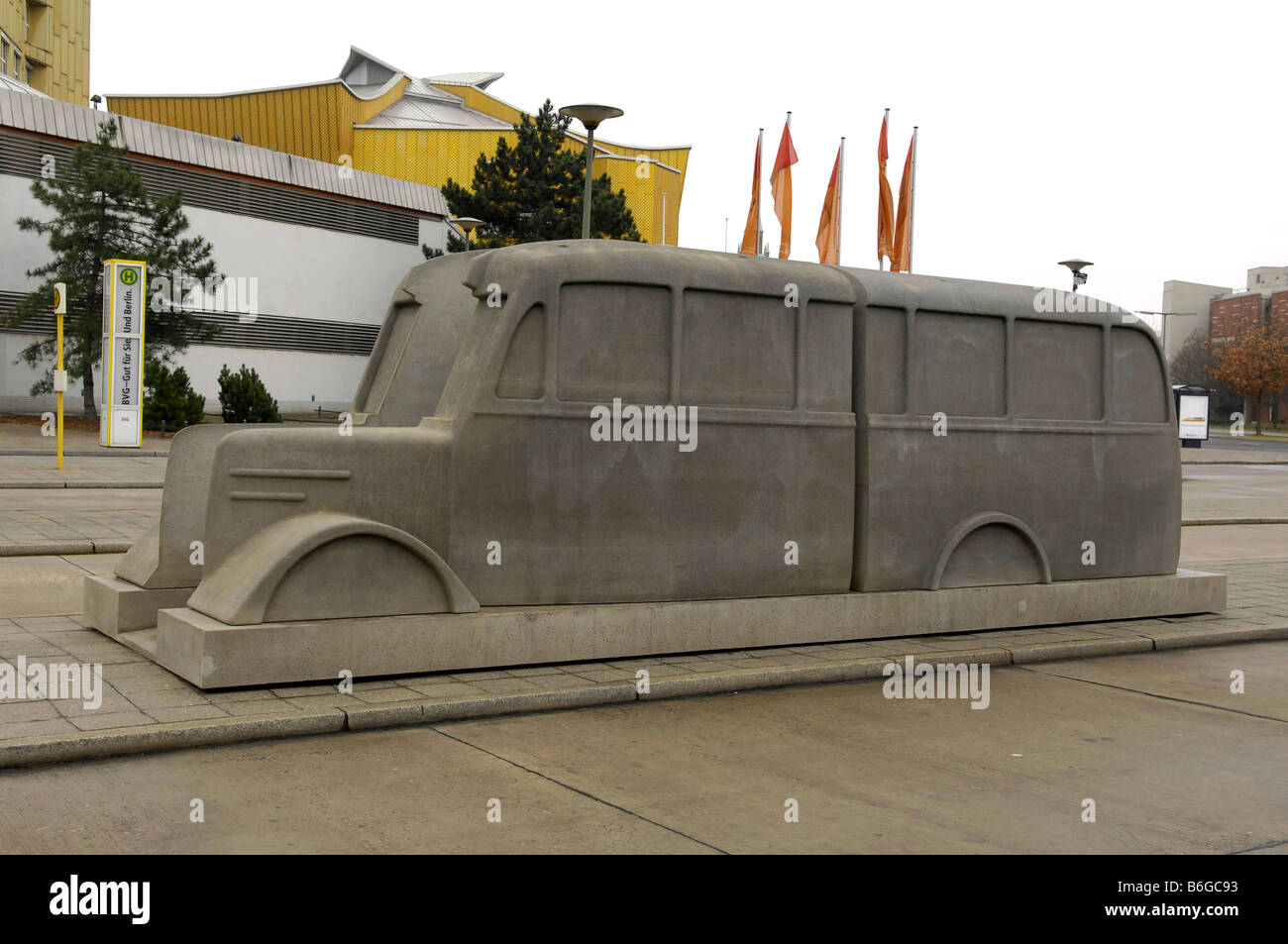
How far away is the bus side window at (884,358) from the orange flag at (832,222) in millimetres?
21609

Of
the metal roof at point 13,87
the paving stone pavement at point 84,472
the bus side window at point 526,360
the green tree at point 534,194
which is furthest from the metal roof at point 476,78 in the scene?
the bus side window at point 526,360

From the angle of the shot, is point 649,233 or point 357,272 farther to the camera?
point 649,233

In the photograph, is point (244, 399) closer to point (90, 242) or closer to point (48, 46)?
point (90, 242)

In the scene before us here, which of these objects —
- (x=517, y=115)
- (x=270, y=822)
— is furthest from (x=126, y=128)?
(x=270, y=822)

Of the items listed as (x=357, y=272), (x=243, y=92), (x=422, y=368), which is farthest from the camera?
(x=243, y=92)

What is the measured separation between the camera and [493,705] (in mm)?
6383

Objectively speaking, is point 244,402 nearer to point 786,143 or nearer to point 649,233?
point 786,143

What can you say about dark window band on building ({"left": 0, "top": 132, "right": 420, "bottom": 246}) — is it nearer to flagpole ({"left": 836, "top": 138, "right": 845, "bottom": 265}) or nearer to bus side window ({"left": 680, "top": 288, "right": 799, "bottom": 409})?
flagpole ({"left": 836, "top": 138, "right": 845, "bottom": 265})

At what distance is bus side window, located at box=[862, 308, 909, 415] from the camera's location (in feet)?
27.5

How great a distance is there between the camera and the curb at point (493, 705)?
17.7ft

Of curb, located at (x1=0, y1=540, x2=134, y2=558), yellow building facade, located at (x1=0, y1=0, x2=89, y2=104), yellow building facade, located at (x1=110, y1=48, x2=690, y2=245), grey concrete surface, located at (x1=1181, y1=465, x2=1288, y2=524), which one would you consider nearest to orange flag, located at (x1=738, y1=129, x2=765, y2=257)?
grey concrete surface, located at (x1=1181, y1=465, x2=1288, y2=524)
